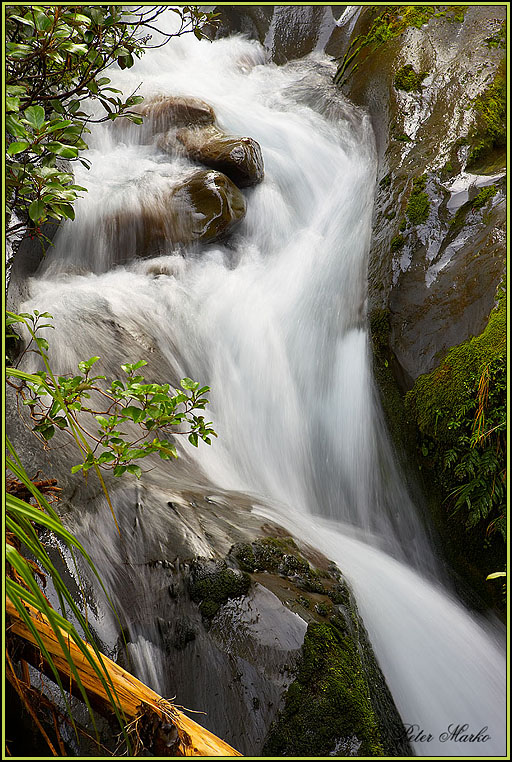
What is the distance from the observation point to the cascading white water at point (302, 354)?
2.85 m

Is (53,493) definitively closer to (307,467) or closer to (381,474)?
(307,467)

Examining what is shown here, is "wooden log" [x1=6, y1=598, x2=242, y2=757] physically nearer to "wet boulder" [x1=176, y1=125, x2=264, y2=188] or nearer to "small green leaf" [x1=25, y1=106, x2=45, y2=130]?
"small green leaf" [x1=25, y1=106, x2=45, y2=130]

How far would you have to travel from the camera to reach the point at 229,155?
5.52 meters

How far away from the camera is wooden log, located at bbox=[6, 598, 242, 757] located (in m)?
1.50

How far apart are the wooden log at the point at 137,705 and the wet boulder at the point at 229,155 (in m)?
5.00

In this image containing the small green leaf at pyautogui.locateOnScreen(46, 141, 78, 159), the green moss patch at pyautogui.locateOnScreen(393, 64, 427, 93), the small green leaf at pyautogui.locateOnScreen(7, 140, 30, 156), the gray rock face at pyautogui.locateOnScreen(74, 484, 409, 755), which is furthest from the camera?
the green moss patch at pyautogui.locateOnScreen(393, 64, 427, 93)

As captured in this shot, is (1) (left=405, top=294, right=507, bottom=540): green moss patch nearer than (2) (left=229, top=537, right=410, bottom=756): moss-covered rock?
No

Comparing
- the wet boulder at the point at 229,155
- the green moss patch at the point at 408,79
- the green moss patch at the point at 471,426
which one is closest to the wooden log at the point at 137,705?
the green moss patch at the point at 471,426

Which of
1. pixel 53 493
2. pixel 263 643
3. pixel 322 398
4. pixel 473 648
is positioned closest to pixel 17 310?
pixel 53 493

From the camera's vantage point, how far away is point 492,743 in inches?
104

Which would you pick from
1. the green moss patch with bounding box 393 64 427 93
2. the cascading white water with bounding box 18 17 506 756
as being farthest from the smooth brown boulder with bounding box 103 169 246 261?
the green moss patch with bounding box 393 64 427 93

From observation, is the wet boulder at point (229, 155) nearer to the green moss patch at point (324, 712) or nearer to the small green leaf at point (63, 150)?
the small green leaf at point (63, 150)

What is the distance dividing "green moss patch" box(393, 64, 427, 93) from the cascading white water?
21.7 inches

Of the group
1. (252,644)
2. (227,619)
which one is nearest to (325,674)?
(252,644)
